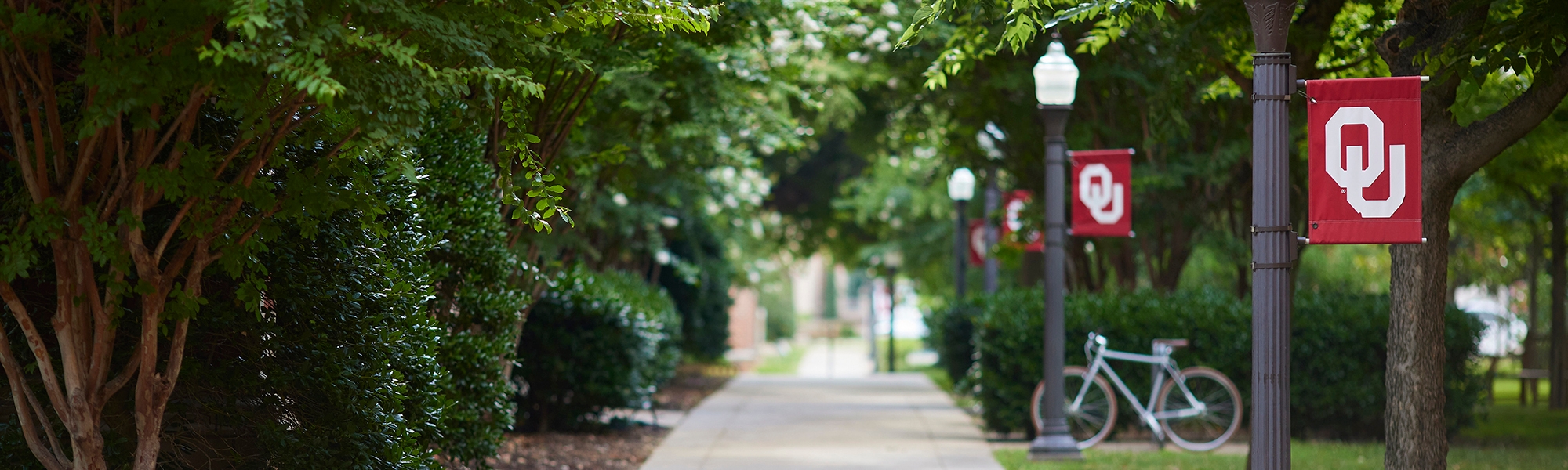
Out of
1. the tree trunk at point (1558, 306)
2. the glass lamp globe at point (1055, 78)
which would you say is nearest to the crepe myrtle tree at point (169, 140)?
the glass lamp globe at point (1055, 78)

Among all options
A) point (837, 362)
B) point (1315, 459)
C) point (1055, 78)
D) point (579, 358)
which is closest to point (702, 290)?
point (579, 358)

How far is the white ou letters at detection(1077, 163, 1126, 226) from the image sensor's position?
10742 mm

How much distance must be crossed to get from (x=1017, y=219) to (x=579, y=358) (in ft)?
18.0

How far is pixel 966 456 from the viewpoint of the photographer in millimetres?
11016

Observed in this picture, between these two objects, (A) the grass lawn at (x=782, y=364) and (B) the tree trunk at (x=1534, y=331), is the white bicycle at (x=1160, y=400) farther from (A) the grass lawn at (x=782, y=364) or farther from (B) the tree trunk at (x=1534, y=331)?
(A) the grass lawn at (x=782, y=364)

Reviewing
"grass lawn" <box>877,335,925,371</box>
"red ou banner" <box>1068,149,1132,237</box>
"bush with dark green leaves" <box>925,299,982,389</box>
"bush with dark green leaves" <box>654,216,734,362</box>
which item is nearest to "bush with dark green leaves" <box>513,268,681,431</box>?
"red ou banner" <box>1068,149,1132,237</box>

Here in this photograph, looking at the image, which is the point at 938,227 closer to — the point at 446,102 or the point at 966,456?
the point at 966,456

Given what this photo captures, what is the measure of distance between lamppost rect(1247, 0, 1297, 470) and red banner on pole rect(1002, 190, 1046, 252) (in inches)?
354

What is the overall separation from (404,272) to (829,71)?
9.90 meters

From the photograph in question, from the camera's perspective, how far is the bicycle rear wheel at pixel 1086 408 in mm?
11781

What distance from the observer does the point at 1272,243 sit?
5438 millimetres

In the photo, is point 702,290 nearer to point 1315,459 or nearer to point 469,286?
point 1315,459

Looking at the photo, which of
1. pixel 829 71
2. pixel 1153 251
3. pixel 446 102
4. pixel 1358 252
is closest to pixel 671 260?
pixel 829 71

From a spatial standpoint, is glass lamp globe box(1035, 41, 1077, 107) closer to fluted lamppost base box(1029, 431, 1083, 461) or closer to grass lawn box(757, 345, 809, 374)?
fluted lamppost base box(1029, 431, 1083, 461)
